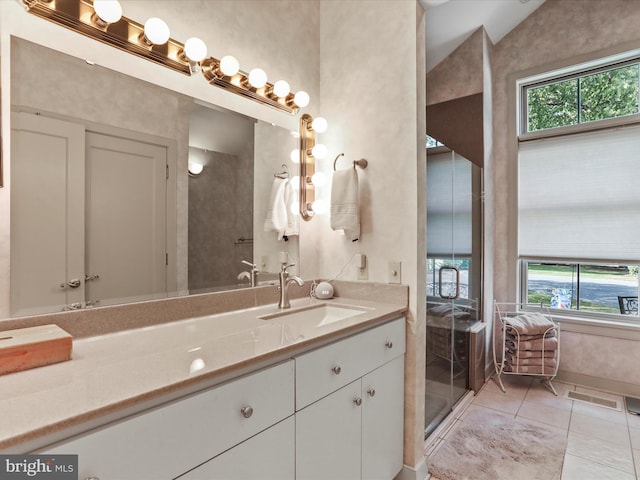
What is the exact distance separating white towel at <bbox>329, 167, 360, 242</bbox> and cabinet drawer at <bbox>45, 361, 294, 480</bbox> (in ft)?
3.17

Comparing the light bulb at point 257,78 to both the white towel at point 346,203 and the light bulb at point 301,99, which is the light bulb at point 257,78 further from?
the white towel at point 346,203

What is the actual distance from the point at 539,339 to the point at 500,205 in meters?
1.26

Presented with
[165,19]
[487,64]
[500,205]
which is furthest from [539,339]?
[165,19]

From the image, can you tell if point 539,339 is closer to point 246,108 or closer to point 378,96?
point 378,96

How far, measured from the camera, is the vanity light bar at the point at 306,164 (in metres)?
2.06

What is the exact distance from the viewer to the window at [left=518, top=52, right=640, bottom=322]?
281 cm

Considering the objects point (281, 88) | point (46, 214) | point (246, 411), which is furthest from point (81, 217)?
point (281, 88)

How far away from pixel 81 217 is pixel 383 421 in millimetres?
1504

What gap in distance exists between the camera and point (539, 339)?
2770 millimetres

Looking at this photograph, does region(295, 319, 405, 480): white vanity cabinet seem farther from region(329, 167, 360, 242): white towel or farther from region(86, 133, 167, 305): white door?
region(86, 133, 167, 305): white door

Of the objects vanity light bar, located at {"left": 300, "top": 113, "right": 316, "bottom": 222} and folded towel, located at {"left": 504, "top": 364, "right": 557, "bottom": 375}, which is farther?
folded towel, located at {"left": 504, "top": 364, "right": 557, "bottom": 375}

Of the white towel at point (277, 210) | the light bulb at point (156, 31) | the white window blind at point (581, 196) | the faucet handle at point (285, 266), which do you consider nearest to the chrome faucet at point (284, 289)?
the faucet handle at point (285, 266)

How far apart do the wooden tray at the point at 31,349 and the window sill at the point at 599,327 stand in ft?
11.6

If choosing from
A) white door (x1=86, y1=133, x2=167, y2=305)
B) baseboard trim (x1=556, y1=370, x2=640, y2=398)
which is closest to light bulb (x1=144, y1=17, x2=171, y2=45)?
white door (x1=86, y1=133, x2=167, y2=305)
